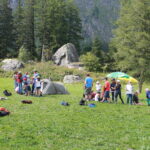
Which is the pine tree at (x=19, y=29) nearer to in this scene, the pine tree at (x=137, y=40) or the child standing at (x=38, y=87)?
the pine tree at (x=137, y=40)

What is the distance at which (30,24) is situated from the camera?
63281 millimetres

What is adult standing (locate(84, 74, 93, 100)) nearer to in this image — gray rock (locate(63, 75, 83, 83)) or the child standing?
the child standing

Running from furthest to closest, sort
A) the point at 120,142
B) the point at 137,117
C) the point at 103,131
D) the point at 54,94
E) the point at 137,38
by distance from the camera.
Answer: the point at 137,38 < the point at 54,94 < the point at 137,117 < the point at 103,131 < the point at 120,142

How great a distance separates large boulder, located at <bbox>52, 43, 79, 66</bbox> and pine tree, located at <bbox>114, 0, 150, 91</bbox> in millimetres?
24545

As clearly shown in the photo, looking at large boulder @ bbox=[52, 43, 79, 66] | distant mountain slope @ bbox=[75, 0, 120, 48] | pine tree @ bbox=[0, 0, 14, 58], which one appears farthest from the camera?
distant mountain slope @ bbox=[75, 0, 120, 48]

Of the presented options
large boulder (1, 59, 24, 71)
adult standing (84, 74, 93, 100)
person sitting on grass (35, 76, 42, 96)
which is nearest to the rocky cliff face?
large boulder (1, 59, 24, 71)

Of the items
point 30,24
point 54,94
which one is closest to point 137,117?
point 54,94

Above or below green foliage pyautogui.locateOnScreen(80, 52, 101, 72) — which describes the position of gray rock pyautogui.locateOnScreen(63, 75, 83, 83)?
below

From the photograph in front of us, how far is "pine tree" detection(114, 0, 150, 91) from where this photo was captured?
2868cm

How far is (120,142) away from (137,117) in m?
5.05

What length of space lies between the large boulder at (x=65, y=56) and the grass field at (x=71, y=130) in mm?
40056

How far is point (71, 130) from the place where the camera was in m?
10.1

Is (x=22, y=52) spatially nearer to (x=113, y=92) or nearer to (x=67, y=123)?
(x=113, y=92)

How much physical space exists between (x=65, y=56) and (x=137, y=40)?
26657 millimetres
